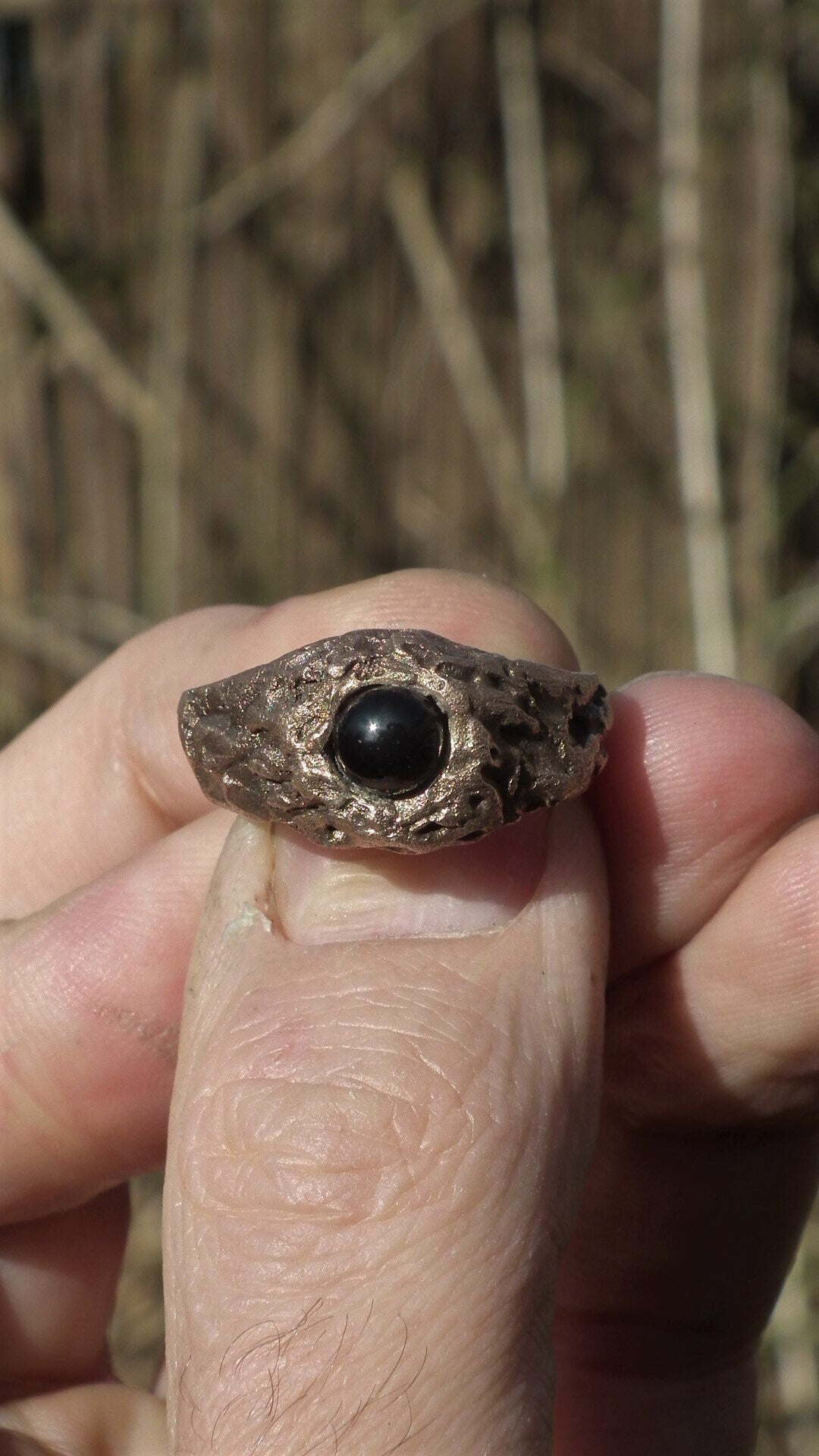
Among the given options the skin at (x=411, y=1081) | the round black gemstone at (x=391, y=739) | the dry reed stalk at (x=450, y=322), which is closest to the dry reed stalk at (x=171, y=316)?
the dry reed stalk at (x=450, y=322)

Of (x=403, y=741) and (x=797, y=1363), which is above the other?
(x=403, y=741)

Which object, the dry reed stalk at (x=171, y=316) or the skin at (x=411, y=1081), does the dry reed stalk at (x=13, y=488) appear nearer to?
the dry reed stalk at (x=171, y=316)

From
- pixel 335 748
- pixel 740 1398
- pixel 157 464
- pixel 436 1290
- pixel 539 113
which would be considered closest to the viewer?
pixel 436 1290

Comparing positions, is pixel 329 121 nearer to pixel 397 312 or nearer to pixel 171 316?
pixel 397 312

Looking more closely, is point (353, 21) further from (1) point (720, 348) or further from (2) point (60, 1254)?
(2) point (60, 1254)

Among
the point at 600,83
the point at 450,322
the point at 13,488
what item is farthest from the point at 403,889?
the point at 600,83

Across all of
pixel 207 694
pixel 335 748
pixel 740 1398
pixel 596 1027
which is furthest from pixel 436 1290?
pixel 740 1398
